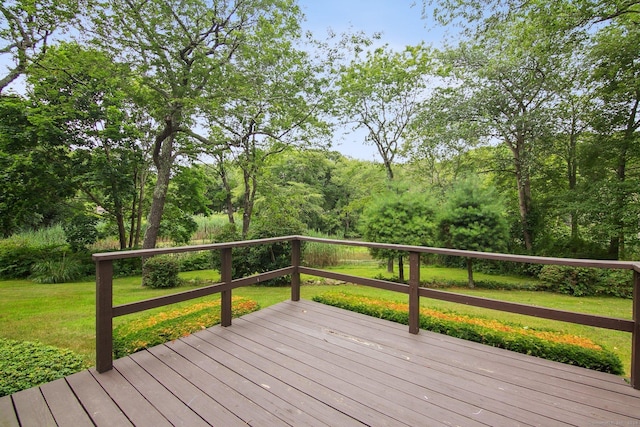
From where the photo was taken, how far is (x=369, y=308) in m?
3.75

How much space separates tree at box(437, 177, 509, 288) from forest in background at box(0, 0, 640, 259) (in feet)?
0.15

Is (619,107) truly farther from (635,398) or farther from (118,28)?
(118,28)

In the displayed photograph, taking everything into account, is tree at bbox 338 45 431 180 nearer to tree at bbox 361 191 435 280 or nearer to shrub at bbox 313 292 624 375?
tree at bbox 361 191 435 280

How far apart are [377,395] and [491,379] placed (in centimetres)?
90

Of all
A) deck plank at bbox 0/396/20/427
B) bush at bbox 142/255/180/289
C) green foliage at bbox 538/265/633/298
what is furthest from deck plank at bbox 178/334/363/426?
green foliage at bbox 538/265/633/298

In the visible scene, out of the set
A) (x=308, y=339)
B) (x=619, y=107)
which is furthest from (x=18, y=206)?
(x=619, y=107)

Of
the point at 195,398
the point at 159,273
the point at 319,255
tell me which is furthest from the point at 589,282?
the point at 159,273

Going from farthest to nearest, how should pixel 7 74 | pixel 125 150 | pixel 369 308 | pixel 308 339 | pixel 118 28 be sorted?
pixel 125 150 → pixel 118 28 → pixel 7 74 → pixel 369 308 → pixel 308 339

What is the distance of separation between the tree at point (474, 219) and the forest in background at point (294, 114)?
45 mm

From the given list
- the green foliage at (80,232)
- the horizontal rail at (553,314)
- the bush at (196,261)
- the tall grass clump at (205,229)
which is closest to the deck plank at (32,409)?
the horizontal rail at (553,314)

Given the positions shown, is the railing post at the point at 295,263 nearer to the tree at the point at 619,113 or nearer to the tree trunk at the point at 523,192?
the tree at the point at 619,113

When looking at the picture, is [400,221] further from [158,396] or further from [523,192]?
[158,396]

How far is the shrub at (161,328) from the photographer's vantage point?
2.67 m

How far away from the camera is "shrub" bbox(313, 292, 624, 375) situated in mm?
2408
